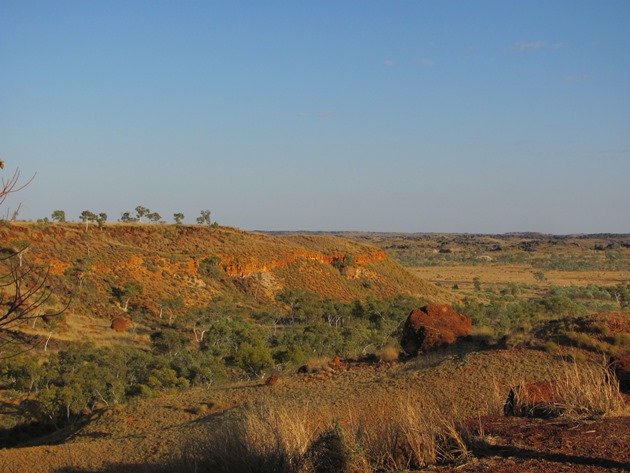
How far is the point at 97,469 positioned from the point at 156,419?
454 cm

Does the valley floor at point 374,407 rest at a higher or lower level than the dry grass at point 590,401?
lower

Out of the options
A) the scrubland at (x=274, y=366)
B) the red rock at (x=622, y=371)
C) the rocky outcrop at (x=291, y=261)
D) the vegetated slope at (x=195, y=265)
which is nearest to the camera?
the scrubland at (x=274, y=366)

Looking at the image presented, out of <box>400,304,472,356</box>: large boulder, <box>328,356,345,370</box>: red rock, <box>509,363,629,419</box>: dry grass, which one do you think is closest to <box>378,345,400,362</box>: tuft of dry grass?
<box>400,304,472,356</box>: large boulder

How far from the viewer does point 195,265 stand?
180 feet

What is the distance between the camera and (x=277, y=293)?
55.7 meters

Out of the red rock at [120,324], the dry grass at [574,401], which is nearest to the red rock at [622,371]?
the dry grass at [574,401]

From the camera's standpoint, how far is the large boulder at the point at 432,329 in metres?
18.8

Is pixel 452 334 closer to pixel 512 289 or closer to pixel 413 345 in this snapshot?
pixel 413 345

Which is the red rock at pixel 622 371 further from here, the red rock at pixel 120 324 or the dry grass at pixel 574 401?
the red rock at pixel 120 324

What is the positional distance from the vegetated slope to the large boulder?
28950 mm

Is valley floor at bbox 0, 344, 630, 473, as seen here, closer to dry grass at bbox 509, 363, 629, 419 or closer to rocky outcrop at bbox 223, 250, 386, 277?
dry grass at bbox 509, 363, 629, 419

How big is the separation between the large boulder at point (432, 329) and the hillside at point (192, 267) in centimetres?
2796

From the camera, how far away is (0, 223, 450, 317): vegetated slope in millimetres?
47312

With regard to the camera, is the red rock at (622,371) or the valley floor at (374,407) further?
the red rock at (622,371)
